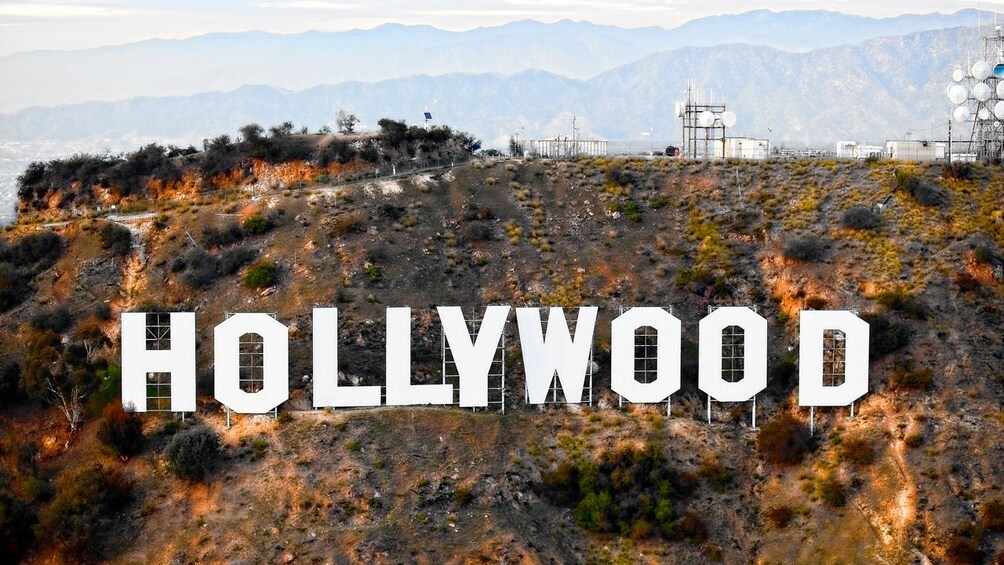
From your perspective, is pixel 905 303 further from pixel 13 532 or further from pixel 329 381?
pixel 13 532

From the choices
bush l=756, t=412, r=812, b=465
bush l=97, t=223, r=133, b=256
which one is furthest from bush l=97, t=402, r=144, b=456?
bush l=756, t=412, r=812, b=465

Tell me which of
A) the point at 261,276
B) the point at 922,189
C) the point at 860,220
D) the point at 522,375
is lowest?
the point at 522,375

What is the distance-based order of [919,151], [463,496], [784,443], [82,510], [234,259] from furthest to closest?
[919,151], [234,259], [784,443], [82,510], [463,496]

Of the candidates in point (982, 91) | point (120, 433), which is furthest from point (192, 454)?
point (982, 91)

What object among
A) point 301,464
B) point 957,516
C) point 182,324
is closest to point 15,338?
point 182,324

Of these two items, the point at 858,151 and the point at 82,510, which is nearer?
the point at 82,510

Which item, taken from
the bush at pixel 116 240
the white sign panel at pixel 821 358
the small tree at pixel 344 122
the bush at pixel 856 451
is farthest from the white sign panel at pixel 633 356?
the small tree at pixel 344 122

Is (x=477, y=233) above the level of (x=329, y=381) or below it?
above
